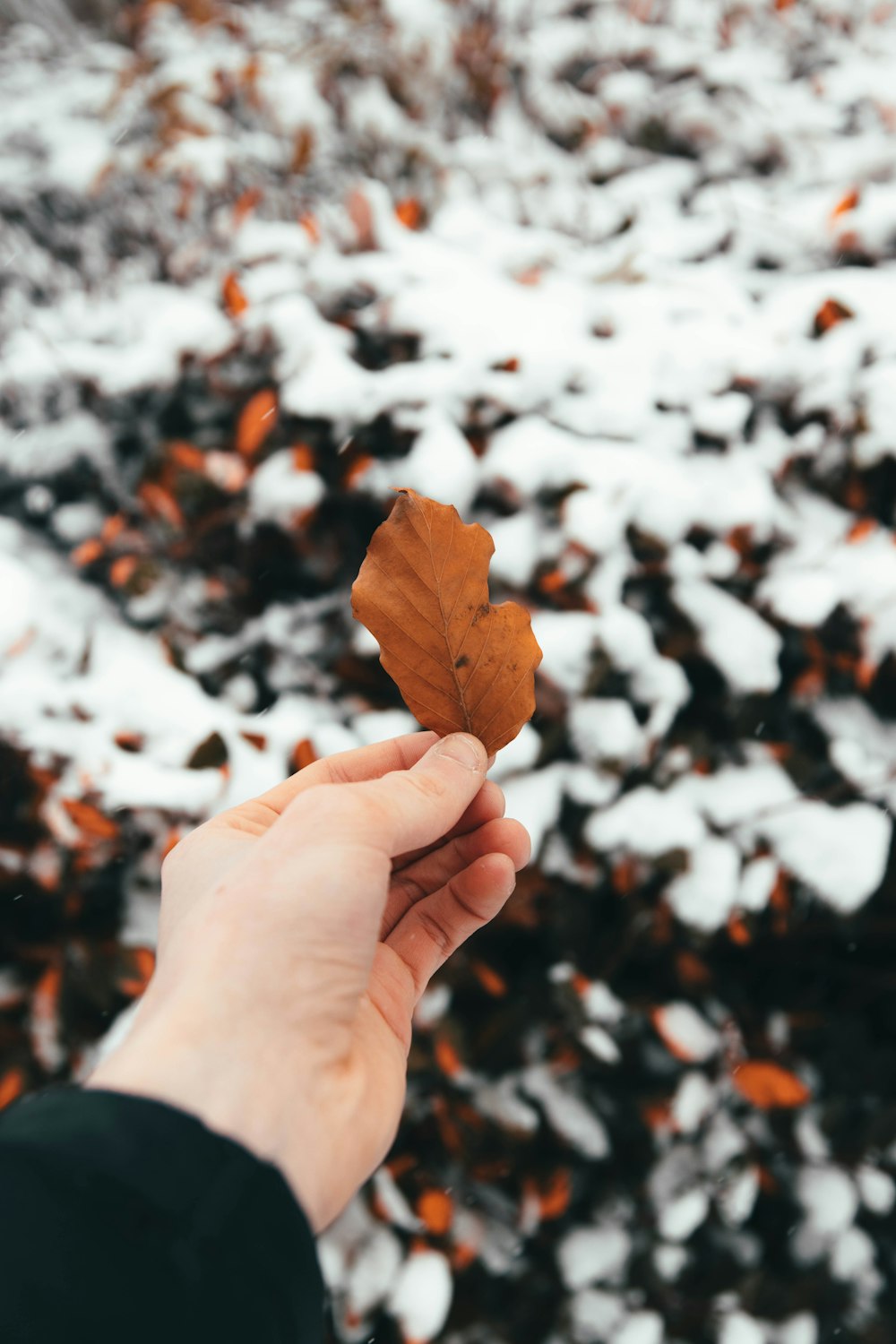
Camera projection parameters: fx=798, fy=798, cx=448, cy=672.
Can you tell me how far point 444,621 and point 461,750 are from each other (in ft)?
0.51

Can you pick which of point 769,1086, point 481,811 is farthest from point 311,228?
point 769,1086

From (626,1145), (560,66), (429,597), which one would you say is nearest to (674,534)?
(429,597)

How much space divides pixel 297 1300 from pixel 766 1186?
966 mm

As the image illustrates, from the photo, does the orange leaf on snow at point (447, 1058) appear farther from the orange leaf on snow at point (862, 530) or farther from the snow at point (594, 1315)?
the orange leaf on snow at point (862, 530)

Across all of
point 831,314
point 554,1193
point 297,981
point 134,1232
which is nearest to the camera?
point 134,1232

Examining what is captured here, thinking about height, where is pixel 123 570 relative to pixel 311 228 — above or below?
below

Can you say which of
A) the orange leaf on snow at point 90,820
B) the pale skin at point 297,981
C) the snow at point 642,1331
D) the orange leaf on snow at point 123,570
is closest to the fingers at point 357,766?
the pale skin at point 297,981

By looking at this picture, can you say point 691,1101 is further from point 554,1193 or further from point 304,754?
point 304,754

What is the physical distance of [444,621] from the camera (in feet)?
2.47

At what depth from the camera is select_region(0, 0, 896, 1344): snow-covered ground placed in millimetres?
1190

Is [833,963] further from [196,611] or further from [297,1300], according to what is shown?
[196,611]

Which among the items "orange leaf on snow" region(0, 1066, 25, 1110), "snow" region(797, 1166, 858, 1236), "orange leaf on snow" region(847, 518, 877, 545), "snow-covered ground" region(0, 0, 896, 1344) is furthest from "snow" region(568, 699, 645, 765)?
"orange leaf on snow" region(0, 1066, 25, 1110)

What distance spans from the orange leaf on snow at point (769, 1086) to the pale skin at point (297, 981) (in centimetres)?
62

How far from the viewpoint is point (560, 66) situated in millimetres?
2117
